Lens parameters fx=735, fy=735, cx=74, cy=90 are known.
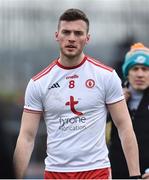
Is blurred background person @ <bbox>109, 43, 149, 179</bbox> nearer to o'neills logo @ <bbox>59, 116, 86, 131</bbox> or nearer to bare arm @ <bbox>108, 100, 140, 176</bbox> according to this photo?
bare arm @ <bbox>108, 100, 140, 176</bbox>

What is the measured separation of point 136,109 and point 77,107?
1076 millimetres

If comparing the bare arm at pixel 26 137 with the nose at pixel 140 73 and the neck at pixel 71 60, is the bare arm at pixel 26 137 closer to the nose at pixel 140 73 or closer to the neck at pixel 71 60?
the neck at pixel 71 60

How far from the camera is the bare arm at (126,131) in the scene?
17.3 feet

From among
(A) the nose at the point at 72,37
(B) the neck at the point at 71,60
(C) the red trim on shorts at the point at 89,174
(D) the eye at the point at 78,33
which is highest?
(D) the eye at the point at 78,33

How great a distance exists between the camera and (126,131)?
17.4 feet

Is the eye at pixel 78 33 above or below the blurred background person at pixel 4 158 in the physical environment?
below

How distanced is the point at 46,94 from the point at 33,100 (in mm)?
119

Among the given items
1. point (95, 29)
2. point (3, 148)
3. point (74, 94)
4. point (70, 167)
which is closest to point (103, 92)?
point (74, 94)

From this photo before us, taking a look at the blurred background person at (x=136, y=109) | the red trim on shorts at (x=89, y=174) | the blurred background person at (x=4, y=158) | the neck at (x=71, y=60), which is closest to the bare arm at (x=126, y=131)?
the red trim on shorts at (x=89, y=174)

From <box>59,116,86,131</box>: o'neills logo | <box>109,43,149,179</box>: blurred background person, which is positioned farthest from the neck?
<box>109,43,149,179</box>: blurred background person

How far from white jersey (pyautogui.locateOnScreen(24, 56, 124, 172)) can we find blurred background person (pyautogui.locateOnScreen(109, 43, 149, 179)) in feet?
2.79

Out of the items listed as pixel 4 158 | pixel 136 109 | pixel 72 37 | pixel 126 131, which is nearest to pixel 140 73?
pixel 136 109

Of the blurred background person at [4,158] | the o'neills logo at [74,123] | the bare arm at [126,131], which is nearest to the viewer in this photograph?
the blurred background person at [4,158]

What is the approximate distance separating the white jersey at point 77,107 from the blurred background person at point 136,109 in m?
0.85
